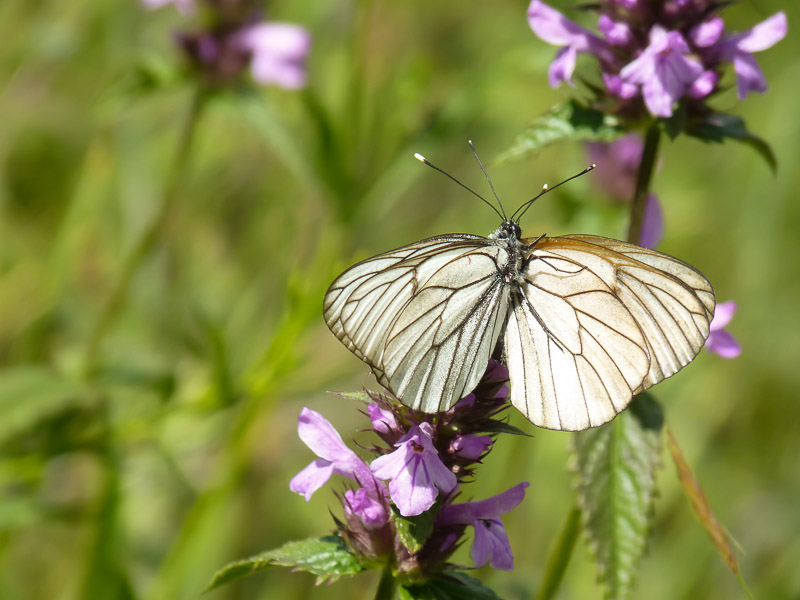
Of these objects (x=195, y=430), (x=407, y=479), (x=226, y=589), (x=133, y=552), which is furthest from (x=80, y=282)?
(x=407, y=479)

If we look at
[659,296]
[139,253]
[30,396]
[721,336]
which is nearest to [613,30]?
[659,296]

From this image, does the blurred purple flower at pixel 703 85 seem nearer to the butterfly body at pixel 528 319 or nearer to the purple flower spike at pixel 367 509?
the butterfly body at pixel 528 319

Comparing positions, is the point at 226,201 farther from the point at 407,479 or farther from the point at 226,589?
the point at 407,479

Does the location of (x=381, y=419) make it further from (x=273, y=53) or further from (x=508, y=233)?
(x=273, y=53)

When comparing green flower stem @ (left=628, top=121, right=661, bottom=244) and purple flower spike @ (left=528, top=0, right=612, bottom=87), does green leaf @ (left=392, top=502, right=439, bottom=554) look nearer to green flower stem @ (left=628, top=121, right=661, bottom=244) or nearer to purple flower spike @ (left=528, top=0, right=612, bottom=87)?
green flower stem @ (left=628, top=121, right=661, bottom=244)

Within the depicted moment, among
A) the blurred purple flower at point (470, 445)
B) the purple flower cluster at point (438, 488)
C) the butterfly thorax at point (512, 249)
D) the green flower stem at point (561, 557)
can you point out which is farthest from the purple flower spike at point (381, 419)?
the green flower stem at point (561, 557)
